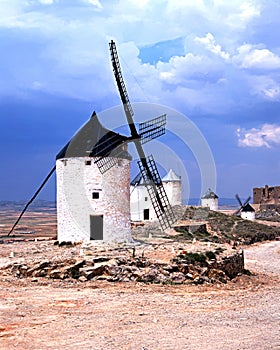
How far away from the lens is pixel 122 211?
23234mm

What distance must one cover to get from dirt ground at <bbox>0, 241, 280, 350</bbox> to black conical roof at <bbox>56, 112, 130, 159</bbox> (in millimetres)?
7291

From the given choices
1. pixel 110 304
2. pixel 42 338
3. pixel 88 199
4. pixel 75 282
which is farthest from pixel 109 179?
pixel 42 338

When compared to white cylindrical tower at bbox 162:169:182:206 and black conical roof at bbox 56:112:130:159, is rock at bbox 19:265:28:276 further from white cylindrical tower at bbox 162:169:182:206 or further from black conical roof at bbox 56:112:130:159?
white cylindrical tower at bbox 162:169:182:206

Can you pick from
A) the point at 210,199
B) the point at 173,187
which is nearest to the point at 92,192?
the point at 173,187

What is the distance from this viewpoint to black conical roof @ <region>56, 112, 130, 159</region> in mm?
22812

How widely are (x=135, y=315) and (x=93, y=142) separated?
39.2 ft

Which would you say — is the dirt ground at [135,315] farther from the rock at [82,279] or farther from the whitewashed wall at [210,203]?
the whitewashed wall at [210,203]

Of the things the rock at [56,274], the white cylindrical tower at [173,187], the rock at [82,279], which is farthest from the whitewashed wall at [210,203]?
the rock at [82,279]

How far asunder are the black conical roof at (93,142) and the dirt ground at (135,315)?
23.9 feet

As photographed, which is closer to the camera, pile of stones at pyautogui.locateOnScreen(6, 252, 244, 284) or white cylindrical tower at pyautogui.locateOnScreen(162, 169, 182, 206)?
pile of stones at pyautogui.locateOnScreen(6, 252, 244, 284)

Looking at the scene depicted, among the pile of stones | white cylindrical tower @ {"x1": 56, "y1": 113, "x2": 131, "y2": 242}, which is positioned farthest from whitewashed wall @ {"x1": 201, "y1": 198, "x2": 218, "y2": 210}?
the pile of stones

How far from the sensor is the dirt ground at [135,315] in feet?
34.2

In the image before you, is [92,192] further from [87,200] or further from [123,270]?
[123,270]

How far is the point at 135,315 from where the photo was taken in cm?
1294
